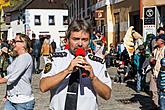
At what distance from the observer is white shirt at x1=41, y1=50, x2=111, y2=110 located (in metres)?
3.84

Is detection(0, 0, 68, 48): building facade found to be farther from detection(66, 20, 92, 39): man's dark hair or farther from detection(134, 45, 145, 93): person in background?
detection(66, 20, 92, 39): man's dark hair

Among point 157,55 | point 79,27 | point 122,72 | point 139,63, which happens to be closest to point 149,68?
point 139,63

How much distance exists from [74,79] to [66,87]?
0.10 metres

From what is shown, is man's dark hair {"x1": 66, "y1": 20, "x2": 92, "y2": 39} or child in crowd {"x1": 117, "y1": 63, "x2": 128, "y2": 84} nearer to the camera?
man's dark hair {"x1": 66, "y1": 20, "x2": 92, "y2": 39}

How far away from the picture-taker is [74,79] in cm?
381

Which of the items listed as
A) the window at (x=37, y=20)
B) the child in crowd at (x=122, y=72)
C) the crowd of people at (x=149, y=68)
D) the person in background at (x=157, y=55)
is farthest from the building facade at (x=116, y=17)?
the window at (x=37, y=20)

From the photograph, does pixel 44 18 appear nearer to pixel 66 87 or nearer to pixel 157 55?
pixel 157 55

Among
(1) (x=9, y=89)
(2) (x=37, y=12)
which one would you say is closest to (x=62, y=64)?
(1) (x=9, y=89)

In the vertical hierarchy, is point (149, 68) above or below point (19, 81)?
below

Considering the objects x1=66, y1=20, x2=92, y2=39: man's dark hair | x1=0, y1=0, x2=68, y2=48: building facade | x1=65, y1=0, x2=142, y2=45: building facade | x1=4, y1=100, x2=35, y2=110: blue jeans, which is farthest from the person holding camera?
x1=0, y1=0, x2=68, y2=48: building facade

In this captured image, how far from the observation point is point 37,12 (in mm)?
70938

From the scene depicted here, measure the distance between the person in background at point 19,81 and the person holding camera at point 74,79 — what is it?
7.20ft

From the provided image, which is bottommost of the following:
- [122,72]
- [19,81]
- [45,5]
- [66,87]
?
[122,72]

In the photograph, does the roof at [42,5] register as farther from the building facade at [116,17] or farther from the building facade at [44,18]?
the building facade at [116,17]
